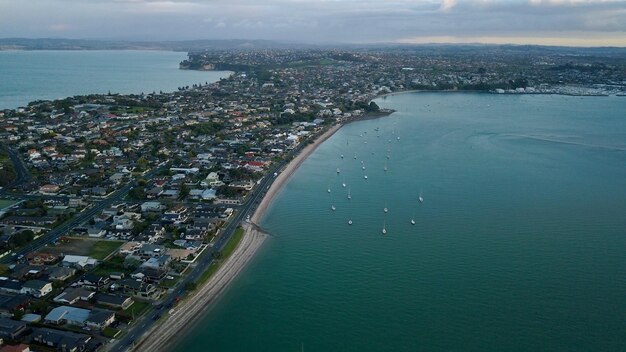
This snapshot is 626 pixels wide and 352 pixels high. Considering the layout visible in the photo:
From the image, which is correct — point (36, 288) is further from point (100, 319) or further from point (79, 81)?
point (79, 81)

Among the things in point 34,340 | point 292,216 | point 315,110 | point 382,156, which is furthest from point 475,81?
point 34,340

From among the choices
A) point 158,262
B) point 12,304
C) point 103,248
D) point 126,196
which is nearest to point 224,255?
point 158,262

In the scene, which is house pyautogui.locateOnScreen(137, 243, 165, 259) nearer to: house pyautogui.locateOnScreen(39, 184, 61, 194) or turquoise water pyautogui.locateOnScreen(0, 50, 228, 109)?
house pyautogui.locateOnScreen(39, 184, 61, 194)

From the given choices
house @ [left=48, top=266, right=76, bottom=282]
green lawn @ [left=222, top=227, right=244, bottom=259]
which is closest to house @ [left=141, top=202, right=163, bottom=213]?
green lawn @ [left=222, top=227, right=244, bottom=259]

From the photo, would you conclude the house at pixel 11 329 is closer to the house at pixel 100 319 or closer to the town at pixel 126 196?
the town at pixel 126 196

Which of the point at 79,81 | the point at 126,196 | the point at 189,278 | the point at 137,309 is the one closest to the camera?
the point at 137,309

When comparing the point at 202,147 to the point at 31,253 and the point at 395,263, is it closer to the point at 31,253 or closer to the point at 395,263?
the point at 31,253
